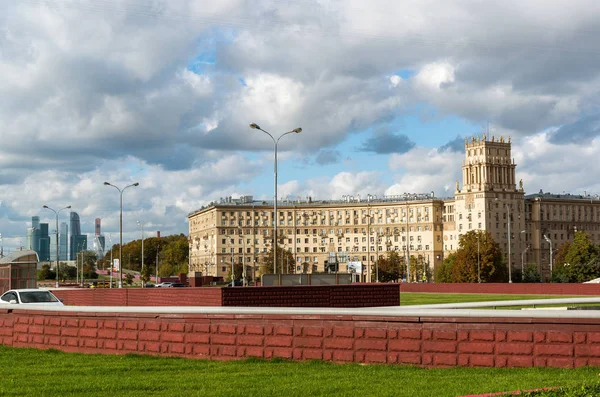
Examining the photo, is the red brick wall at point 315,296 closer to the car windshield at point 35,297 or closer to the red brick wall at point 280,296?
the red brick wall at point 280,296

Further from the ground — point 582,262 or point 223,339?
point 582,262

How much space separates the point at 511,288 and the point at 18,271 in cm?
4268

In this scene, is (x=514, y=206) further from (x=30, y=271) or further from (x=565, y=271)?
(x=30, y=271)

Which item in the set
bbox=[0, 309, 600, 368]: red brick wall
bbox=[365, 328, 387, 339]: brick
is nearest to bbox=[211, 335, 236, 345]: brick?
bbox=[0, 309, 600, 368]: red brick wall

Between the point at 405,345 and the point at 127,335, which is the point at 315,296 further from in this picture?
the point at 405,345

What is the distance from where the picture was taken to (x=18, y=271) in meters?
42.5

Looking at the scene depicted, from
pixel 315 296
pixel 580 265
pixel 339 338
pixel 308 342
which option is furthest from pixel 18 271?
pixel 580 265

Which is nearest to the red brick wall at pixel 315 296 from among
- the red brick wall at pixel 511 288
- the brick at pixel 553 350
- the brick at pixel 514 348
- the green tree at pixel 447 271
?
the brick at pixel 514 348

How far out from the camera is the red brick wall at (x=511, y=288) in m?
63.2

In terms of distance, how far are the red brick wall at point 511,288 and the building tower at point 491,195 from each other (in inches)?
3933

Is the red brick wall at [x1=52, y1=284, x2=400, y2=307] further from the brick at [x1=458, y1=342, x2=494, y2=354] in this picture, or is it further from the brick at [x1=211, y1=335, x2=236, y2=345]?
the brick at [x1=458, y1=342, x2=494, y2=354]

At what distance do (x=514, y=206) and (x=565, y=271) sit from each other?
53.8 metres

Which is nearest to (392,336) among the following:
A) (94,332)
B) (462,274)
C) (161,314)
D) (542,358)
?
(542,358)

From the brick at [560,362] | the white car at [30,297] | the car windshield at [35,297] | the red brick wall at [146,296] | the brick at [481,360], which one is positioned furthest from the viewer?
the red brick wall at [146,296]
